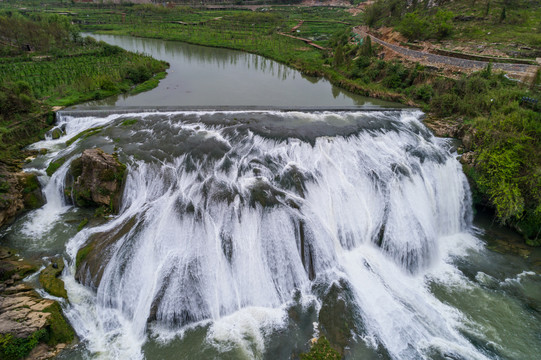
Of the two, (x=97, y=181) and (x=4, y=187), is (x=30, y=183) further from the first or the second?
(x=97, y=181)

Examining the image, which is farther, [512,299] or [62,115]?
[62,115]

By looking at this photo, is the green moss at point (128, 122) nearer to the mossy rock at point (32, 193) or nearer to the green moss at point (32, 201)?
the mossy rock at point (32, 193)

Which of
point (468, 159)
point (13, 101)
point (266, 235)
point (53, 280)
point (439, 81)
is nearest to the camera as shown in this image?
point (53, 280)

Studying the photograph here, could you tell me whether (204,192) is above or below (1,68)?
below

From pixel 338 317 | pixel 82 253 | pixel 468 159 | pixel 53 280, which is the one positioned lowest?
pixel 338 317

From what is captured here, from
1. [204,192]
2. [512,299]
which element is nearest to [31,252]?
[204,192]

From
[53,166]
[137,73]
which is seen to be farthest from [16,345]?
[137,73]

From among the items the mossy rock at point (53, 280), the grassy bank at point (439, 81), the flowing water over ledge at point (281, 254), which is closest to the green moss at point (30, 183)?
the flowing water over ledge at point (281, 254)

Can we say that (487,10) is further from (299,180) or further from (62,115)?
(62,115)
